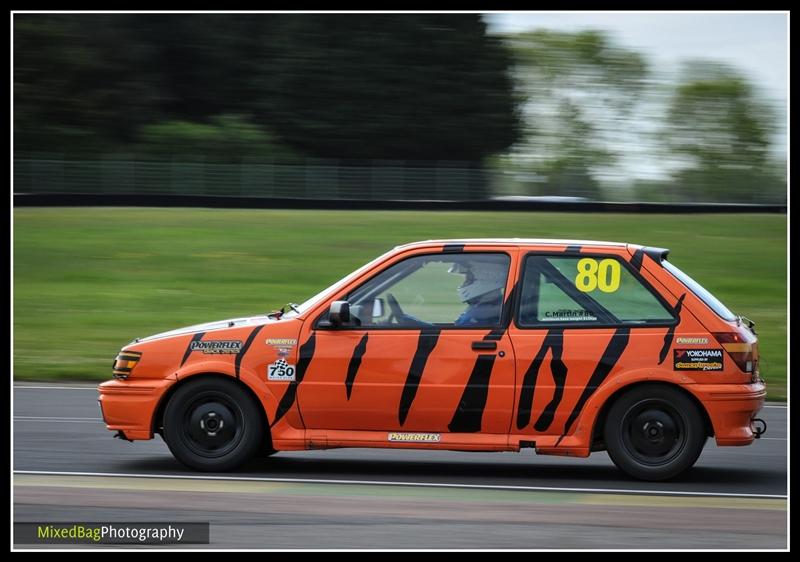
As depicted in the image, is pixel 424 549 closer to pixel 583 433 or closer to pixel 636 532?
pixel 636 532

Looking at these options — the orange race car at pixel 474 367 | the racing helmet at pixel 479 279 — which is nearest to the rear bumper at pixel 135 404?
the orange race car at pixel 474 367

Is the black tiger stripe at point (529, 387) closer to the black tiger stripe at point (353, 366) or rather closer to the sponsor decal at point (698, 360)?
the sponsor decal at point (698, 360)

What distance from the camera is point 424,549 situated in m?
6.32

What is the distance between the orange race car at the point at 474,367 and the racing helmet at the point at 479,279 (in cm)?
1

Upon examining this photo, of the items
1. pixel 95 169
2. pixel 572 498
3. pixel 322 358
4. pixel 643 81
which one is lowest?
pixel 572 498

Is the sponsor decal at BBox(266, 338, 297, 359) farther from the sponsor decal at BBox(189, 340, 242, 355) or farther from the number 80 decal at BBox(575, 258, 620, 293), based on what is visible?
the number 80 decal at BBox(575, 258, 620, 293)

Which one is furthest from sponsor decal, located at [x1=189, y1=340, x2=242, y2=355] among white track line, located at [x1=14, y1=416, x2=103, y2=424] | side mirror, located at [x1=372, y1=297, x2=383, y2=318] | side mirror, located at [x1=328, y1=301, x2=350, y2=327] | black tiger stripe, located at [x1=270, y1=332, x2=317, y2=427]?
white track line, located at [x1=14, y1=416, x2=103, y2=424]

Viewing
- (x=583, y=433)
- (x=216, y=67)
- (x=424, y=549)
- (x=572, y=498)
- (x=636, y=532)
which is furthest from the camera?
(x=216, y=67)

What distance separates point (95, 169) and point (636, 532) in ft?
116

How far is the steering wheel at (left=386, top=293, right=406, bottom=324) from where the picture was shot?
855cm

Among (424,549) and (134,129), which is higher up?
(134,129)

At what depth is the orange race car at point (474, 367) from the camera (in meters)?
8.31

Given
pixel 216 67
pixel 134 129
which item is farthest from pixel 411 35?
pixel 134 129
